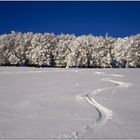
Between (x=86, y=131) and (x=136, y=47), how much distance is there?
69.7 meters

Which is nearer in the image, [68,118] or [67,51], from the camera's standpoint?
[68,118]

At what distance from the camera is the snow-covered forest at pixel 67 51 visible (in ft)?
235

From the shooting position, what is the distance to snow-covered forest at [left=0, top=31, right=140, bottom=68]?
71688 mm

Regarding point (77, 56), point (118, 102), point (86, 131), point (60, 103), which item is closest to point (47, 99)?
point (60, 103)

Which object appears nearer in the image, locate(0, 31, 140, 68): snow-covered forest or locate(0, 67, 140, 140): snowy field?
locate(0, 67, 140, 140): snowy field

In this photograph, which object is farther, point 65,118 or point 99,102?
point 99,102

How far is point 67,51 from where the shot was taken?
74.2 m

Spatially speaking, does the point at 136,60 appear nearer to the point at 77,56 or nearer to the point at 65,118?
the point at 77,56

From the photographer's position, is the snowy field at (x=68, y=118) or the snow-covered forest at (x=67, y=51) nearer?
the snowy field at (x=68, y=118)

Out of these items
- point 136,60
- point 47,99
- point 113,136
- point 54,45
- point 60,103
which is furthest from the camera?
point 54,45

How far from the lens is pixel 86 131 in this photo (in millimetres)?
6188

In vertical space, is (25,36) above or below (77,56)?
above

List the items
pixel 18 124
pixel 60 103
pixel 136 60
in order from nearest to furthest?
1. pixel 18 124
2. pixel 60 103
3. pixel 136 60

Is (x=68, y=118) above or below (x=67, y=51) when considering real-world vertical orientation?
above
